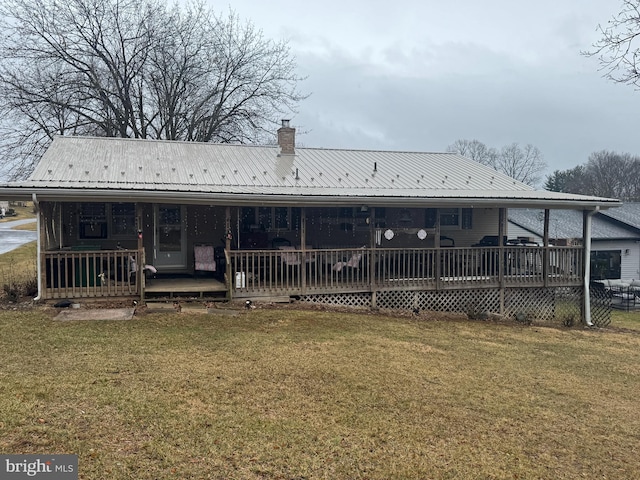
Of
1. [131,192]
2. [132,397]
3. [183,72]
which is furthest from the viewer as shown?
[183,72]

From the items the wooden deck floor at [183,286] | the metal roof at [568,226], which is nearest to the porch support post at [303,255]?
the wooden deck floor at [183,286]

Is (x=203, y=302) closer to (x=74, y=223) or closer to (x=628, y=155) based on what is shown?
(x=74, y=223)

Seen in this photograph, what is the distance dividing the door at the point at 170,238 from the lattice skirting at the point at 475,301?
3.76m

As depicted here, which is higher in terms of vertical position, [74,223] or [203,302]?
[74,223]

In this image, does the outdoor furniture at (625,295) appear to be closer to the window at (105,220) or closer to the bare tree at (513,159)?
the window at (105,220)

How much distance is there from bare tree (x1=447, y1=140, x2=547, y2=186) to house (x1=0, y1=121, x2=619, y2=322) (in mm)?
54217

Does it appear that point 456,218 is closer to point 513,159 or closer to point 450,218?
point 450,218

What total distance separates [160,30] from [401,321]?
66.0ft

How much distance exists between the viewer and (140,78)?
24.5 m

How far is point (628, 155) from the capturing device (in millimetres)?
66125

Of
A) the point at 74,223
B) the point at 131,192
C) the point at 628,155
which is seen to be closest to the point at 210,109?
the point at 74,223

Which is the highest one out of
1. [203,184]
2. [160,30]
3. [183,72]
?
[160,30]

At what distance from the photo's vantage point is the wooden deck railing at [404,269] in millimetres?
11078

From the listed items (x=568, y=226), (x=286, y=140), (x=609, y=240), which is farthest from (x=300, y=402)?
(x=568, y=226)
